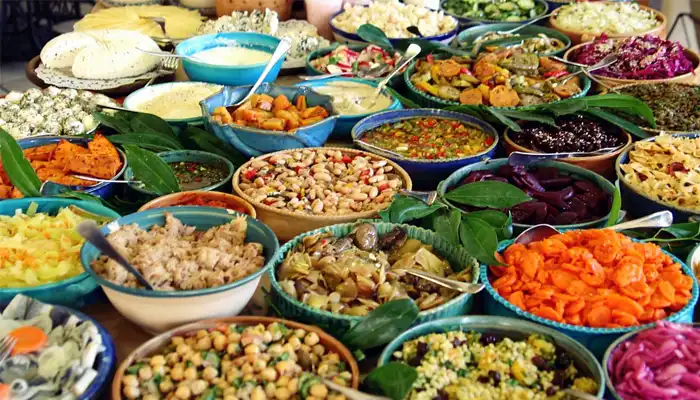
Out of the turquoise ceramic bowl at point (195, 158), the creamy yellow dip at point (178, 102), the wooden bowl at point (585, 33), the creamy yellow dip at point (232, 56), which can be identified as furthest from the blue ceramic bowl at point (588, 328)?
the wooden bowl at point (585, 33)

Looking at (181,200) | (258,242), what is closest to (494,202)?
(258,242)

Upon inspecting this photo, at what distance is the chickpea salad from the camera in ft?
4.01

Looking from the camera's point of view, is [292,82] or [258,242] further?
[292,82]

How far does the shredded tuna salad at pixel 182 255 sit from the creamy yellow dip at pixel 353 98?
3.08 feet

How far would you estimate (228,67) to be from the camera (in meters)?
2.55

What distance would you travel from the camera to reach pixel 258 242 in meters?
1.59

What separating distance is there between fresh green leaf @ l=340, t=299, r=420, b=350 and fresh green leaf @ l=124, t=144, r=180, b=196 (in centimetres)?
73

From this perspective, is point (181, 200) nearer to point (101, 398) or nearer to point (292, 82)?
point (101, 398)

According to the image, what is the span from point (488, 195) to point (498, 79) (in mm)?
883

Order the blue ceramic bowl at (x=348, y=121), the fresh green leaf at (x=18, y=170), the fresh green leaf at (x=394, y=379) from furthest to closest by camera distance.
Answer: the blue ceramic bowl at (x=348, y=121) → the fresh green leaf at (x=18, y=170) → the fresh green leaf at (x=394, y=379)

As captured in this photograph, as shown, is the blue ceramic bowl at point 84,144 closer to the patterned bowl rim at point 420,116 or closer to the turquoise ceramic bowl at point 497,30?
the patterned bowl rim at point 420,116

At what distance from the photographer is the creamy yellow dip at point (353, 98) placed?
96.2 inches

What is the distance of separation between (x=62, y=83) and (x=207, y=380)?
70.7 inches

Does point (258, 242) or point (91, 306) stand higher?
point (258, 242)
